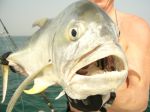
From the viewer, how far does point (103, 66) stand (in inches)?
80.1

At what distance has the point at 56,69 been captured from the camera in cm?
227

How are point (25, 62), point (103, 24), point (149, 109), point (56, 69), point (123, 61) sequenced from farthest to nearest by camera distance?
point (149, 109), point (25, 62), point (56, 69), point (103, 24), point (123, 61)

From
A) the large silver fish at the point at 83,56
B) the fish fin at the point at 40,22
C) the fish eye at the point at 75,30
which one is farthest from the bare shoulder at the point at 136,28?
the fish eye at the point at 75,30

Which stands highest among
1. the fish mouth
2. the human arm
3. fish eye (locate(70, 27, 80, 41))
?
fish eye (locate(70, 27, 80, 41))

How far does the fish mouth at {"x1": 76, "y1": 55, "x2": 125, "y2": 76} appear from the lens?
6.49 feet

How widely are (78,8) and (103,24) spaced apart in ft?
0.97

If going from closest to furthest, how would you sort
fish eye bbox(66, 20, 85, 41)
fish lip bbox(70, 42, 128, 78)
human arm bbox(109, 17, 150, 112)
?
fish lip bbox(70, 42, 128, 78) < fish eye bbox(66, 20, 85, 41) < human arm bbox(109, 17, 150, 112)

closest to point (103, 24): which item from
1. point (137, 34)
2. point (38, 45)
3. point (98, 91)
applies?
point (98, 91)

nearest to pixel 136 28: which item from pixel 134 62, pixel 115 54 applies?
pixel 134 62

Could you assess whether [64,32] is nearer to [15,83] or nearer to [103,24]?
[103,24]

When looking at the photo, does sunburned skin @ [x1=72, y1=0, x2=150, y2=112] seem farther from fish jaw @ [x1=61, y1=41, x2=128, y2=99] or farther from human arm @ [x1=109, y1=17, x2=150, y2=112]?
fish jaw @ [x1=61, y1=41, x2=128, y2=99]

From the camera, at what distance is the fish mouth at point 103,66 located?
198 centimetres

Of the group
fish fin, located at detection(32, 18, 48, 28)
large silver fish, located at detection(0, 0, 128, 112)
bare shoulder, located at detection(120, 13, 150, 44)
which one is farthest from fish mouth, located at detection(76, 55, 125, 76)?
bare shoulder, located at detection(120, 13, 150, 44)

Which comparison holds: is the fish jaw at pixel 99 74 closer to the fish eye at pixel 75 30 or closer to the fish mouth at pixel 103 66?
the fish mouth at pixel 103 66
